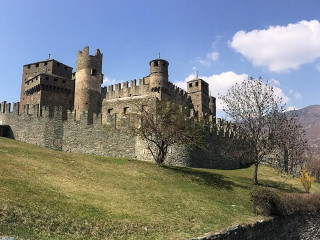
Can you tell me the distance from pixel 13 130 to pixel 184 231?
1217 inches

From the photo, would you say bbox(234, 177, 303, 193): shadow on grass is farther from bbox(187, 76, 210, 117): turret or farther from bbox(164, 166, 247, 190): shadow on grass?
bbox(187, 76, 210, 117): turret

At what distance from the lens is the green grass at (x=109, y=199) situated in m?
10.3

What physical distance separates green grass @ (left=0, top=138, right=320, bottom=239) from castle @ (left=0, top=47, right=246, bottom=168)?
16.2ft

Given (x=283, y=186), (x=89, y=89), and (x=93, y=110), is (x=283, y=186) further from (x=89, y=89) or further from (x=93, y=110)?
→ (x=89, y=89)

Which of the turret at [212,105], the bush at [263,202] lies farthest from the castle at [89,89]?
the bush at [263,202]

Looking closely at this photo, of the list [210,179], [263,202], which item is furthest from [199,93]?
[263,202]

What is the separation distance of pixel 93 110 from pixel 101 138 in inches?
527

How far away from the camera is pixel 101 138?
29.1 metres

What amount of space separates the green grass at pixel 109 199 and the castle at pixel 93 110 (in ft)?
16.2

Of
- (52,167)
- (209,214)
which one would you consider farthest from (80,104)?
(209,214)

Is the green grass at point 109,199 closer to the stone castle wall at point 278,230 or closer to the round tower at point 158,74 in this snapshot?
the stone castle wall at point 278,230

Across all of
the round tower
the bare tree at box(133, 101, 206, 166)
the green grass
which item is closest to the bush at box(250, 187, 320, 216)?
the green grass

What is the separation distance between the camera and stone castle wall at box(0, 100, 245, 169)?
88.5 ft

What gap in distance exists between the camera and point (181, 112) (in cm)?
2348
